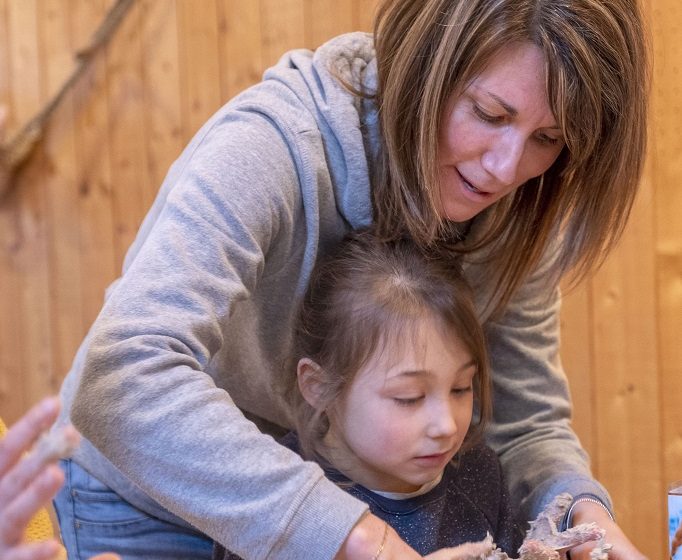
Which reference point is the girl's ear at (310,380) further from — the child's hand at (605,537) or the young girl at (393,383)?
the child's hand at (605,537)

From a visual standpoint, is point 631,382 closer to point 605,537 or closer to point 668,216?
point 668,216

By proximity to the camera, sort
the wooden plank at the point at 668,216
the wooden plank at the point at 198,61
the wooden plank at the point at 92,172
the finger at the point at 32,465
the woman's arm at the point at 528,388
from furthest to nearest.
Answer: the wooden plank at the point at 92,172
the wooden plank at the point at 198,61
the wooden plank at the point at 668,216
the woman's arm at the point at 528,388
the finger at the point at 32,465

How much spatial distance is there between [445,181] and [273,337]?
0.95 feet

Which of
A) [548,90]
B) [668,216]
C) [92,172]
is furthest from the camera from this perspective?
[92,172]

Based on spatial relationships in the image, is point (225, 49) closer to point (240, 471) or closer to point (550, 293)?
point (550, 293)

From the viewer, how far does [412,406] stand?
1.17 meters

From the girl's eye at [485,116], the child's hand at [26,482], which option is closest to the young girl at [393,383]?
the girl's eye at [485,116]

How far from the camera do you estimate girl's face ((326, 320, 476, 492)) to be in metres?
1.16

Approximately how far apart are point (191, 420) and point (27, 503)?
26 centimetres

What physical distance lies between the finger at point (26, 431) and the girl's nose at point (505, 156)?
609 mm

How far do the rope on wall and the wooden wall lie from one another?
0.9 inches

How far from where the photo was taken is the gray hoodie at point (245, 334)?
872mm

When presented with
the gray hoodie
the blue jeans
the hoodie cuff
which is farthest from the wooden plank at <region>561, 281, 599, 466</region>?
the hoodie cuff

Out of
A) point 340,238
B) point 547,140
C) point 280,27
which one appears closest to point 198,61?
point 280,27
